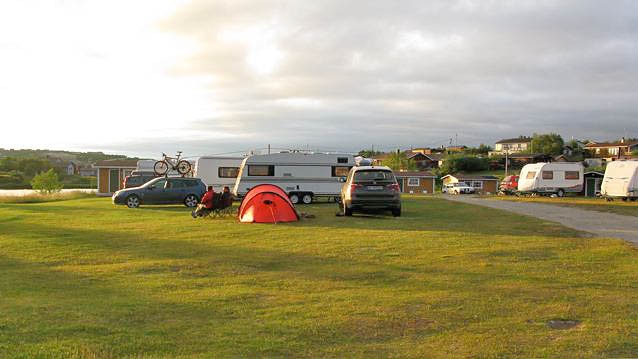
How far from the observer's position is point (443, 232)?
1364 centimetres

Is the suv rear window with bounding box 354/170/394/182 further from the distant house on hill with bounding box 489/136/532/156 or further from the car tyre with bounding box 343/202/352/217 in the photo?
the distant house on hill with bounding box 489/136/532/156

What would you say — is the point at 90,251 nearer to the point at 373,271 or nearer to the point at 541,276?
the point at 373,271

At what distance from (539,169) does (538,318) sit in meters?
36.7

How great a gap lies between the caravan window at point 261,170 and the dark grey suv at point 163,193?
2.91 meters

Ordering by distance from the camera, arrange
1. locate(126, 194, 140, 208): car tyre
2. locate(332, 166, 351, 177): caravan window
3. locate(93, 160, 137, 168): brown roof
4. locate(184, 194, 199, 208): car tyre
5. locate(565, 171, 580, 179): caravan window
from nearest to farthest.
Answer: locate(126, 194, 140, 208): car tyre → locate(184, 194, 199, 208): car tyre → locate(332, 166, 351, 177): caravan window → locate(565, 171, 580, 179): caravan window → locate(93, 160, 137, 168): brown roof

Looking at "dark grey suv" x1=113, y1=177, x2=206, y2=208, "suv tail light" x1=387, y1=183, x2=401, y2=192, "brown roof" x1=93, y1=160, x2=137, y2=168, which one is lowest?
"dark grey suv" x1=113, y1=177, x2=206, y2=208

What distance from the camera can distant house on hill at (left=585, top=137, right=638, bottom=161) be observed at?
106 metres

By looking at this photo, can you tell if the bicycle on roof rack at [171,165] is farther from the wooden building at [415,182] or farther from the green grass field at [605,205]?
the wooden building at [415,182]

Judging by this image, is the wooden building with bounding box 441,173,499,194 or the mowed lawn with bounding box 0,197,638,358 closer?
the mowed lawn with bounding box 0,197,638,358

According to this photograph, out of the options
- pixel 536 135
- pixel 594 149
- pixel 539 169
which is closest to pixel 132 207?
pixel 539 169

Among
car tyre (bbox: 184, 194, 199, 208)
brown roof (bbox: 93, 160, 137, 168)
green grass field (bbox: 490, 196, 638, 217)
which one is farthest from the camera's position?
brown roof (bbox: 93, 160, 137, 168)

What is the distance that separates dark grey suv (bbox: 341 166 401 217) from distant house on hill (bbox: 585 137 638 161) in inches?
4007

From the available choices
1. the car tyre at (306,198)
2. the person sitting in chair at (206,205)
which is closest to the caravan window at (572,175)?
the car tyre at (306,198)

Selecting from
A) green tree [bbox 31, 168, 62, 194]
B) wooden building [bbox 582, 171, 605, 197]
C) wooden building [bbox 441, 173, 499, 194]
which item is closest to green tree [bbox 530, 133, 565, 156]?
wooden building [bbox 441, 173, 499, 194]
